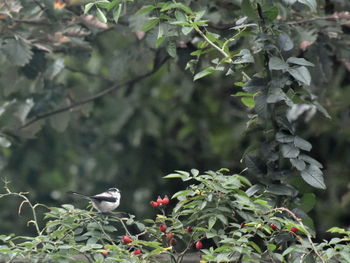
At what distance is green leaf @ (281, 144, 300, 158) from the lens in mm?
3754

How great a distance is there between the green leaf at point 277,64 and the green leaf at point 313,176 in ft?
1.42

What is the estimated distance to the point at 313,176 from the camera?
374 centimetres

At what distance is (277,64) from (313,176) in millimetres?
486

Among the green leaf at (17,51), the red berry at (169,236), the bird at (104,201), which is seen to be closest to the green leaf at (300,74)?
the red berry at (169,236)

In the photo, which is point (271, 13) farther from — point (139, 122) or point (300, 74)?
point (139, 122)

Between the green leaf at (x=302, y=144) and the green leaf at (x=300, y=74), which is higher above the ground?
the green leaf at (x=300, y=74)

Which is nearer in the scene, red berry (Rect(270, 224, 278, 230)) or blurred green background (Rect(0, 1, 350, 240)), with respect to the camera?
red berry (Rect(270, 224, 278, 230))

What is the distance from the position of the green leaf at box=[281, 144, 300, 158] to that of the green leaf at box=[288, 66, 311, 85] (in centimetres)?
29

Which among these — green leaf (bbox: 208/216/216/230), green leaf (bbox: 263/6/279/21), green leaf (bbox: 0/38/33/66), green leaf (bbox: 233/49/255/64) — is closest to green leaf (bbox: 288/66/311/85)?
green leaf (bbox: 233/49/255/64)

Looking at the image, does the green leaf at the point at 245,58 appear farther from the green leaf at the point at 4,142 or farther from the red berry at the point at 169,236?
the green leaf at the point at 4,142

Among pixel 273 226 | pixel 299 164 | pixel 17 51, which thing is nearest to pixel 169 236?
pixel 273 226

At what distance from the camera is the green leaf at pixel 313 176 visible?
3.71 metres

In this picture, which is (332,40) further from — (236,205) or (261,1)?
(236,205)

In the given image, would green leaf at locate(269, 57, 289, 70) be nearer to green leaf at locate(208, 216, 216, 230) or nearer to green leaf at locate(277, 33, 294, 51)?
green leaf at locate(277, 33, 294, 51)
